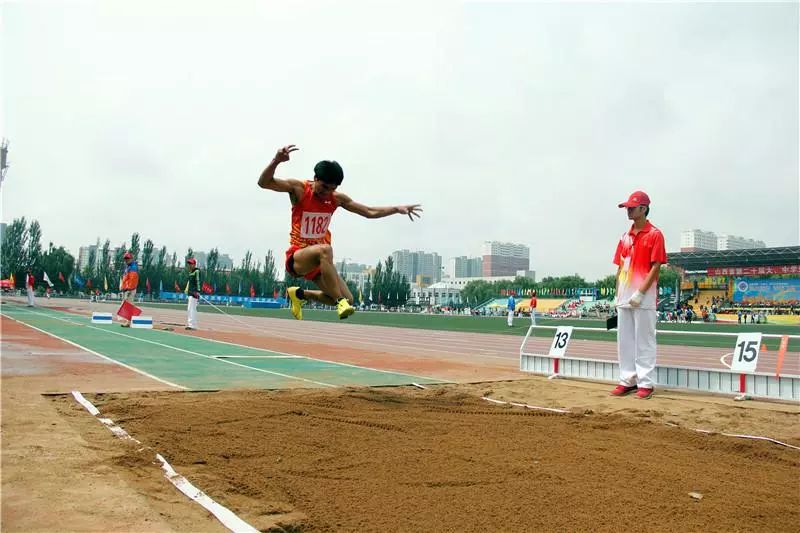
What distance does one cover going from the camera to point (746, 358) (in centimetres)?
756

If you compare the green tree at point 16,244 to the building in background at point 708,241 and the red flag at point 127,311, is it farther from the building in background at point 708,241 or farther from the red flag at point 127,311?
the building in background at point 708,241

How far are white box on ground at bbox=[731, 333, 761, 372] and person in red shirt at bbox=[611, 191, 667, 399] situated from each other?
41.8 inches

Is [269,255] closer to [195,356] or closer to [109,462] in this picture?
[195,356]

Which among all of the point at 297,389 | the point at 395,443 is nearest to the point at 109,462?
the point at 395,443

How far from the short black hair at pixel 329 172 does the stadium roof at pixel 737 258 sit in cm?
7074

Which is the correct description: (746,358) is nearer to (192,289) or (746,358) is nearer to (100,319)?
(192,289)

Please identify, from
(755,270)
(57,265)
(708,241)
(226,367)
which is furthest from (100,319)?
(708,241)

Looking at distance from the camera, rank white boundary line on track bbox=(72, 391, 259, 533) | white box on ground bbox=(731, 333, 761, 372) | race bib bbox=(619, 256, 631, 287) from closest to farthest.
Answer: white boundary line on track bbox=(72, 391, 259, 533) < white box on ground bbox=(731, 333, 761, 372) < race bib bbox=(619, 256, 631, 287)

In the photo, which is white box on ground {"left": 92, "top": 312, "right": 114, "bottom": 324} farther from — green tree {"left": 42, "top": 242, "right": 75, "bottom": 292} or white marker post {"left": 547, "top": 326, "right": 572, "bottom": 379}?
green tree {"left": 42, "top": 242, "right": 75, "bottom": 292}

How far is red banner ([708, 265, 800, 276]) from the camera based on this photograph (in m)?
66.5

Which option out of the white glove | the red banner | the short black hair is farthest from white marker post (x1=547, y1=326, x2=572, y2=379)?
the red banner

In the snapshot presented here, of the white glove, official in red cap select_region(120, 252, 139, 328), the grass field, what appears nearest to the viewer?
the white glove

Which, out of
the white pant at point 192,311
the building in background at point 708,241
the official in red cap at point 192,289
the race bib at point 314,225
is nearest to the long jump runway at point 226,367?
the race bib at point 314,225

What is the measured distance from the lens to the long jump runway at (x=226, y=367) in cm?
753
